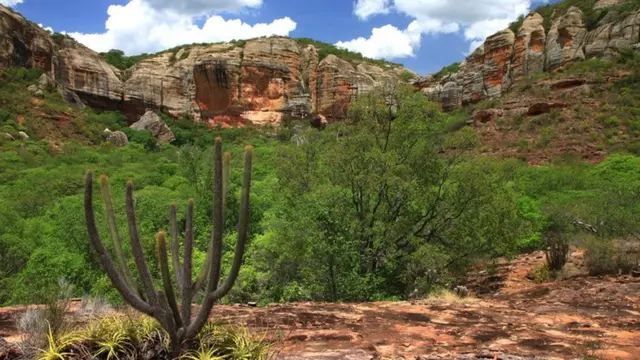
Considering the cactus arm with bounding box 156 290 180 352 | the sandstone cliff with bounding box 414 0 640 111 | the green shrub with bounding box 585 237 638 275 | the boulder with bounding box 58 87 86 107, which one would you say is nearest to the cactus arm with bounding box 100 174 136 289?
the cactus arm with bounding box 156 290 180 352

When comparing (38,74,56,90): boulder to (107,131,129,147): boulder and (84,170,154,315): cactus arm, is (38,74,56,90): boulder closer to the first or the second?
(107,131,129,147): boulder

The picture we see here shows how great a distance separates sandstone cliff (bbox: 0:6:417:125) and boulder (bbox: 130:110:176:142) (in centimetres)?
450

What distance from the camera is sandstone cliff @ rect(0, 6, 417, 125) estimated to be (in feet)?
163

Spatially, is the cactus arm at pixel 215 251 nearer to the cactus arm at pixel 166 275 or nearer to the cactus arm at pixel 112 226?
the cactus arm at pixel 166 275

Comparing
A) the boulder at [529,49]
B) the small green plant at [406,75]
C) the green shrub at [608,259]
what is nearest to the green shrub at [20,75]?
the small green plant at [406,75]

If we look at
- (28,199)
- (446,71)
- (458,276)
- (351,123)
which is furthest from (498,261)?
(446,71)

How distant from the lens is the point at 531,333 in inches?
241

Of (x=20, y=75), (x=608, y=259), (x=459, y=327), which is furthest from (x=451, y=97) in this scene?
(x=459, y=327)

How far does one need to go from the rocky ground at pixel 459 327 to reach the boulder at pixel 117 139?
120 ft

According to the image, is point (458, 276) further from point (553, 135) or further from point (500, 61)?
point (500, 61)

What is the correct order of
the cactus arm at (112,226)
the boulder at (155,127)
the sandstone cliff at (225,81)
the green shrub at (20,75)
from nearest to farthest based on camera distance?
the cactus arm at (112,226) < the green shrub at (20,75) < the boulder at (155,127) < the sandstone cliff at (225,81)

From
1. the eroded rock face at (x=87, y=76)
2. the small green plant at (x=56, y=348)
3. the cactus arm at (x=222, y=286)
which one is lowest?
the small green plant at (x=56, y=348)

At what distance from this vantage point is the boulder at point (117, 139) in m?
40.3

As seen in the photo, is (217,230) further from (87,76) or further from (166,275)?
(87,76)
